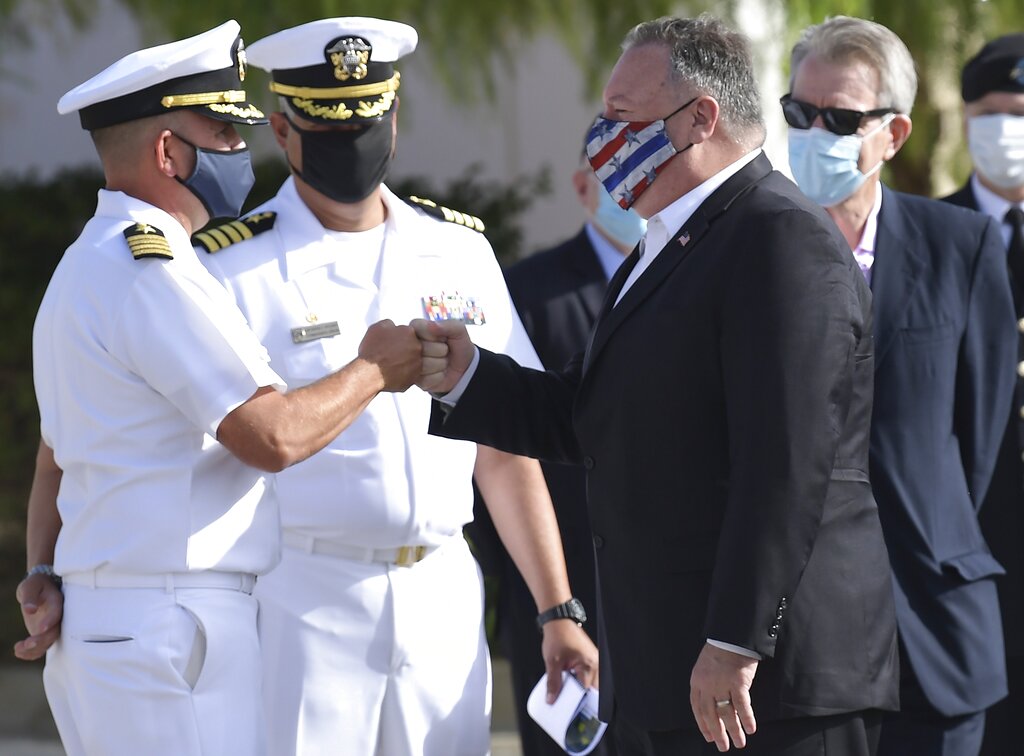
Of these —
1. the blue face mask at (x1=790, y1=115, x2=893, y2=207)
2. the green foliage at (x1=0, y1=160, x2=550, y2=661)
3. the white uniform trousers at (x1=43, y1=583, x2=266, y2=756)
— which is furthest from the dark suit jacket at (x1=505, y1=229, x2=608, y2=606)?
the green foliage at (x1=0, y1=160, x2=550, y2=661)

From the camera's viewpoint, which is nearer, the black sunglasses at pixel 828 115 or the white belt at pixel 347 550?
the white belt at pixel 347 550

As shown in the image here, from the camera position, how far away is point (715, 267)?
8.71 ft

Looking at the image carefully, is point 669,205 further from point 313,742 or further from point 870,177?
point 313,742

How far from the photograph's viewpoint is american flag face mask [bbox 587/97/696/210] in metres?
2.83

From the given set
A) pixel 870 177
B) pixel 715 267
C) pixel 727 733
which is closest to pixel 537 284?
pixel 870 177

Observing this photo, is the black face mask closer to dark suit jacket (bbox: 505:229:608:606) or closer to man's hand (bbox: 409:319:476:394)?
man's hand (bbox: 409:319:476:394)

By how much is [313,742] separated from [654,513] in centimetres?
96

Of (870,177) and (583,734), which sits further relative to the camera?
(870,177)

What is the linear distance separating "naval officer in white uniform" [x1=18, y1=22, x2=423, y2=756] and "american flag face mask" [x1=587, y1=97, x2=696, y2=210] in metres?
0.62

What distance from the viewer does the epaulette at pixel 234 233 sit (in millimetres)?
3357

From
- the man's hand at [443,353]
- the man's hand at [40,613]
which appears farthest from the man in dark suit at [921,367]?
the man's hand at [40,613]

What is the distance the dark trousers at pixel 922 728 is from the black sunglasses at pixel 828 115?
1213 mm

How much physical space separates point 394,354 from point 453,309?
456 millimetres

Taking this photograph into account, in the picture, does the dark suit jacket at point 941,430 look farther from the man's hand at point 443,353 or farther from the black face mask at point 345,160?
the black face mask at point 345,160
